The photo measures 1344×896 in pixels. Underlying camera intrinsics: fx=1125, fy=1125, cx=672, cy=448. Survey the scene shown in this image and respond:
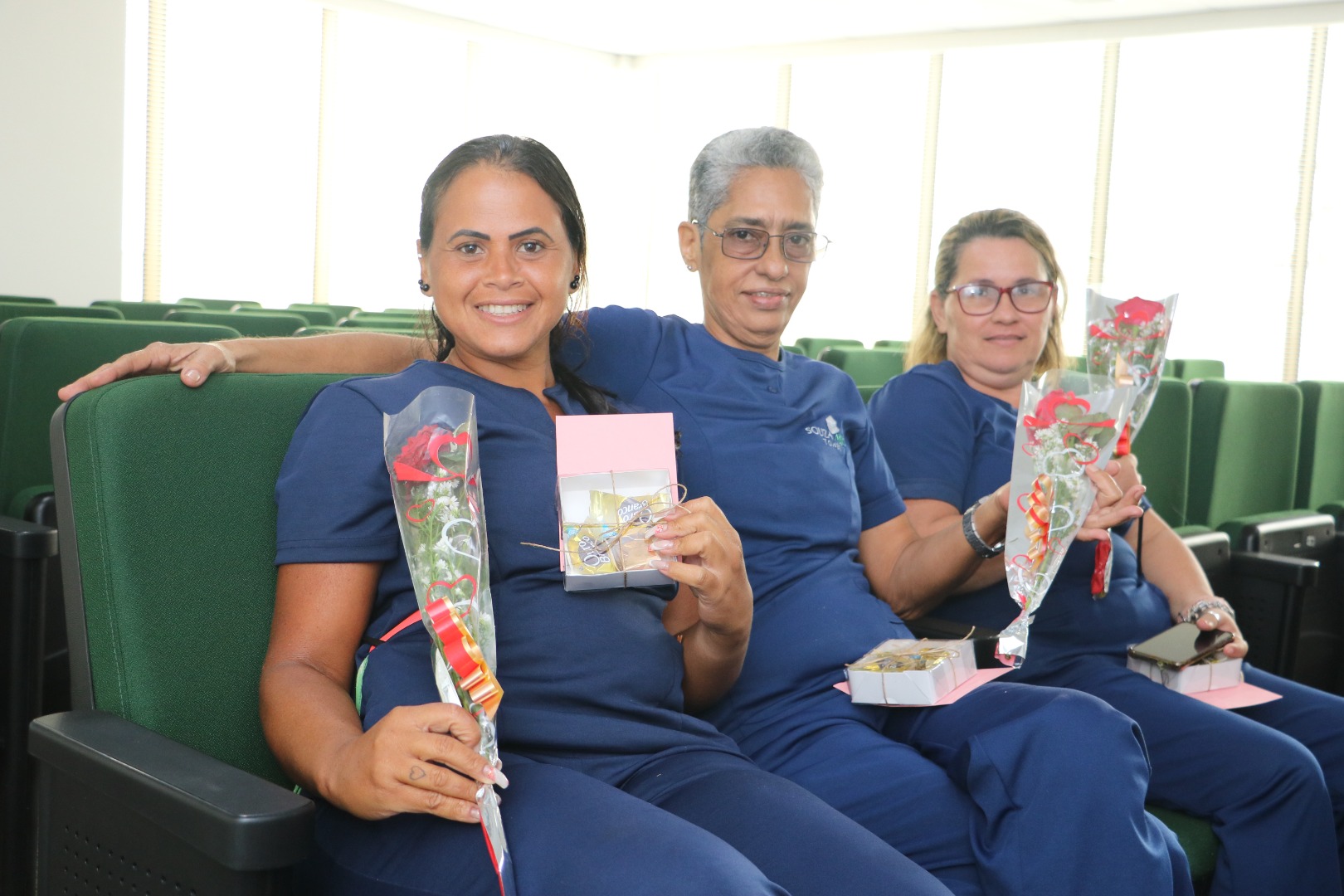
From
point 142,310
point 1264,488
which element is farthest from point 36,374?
point 1264,488

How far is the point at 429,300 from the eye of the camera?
155 cm

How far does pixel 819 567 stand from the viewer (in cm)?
174

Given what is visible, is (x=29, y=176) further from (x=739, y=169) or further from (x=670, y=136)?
(x=739, y=169)

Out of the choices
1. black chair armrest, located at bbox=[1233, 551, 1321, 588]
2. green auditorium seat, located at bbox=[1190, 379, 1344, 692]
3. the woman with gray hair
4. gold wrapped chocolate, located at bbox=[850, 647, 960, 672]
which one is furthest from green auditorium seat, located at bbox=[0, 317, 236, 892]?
green auditorium seat, located at bbox=[1190, 379, 1344, 692]

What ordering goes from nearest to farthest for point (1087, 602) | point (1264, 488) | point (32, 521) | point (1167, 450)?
point (1087, 602) → point (32, 521) → point (1167, 450) → point (1264, 488)

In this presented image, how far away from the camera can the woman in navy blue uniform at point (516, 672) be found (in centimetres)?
105

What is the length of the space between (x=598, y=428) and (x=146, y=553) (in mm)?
506

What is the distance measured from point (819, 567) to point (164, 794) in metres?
1.02

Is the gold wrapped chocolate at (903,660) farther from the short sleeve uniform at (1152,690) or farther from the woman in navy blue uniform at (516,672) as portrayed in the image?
the short sleeve uniform at (1152,690)

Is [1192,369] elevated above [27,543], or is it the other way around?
[1192,369]

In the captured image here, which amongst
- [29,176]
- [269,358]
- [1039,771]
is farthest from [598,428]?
[29,176]

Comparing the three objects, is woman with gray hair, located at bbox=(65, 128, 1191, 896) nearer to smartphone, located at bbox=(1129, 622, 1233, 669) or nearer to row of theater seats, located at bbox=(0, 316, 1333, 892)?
row of theater seats, located at bbox=(0, 316, 1333, 892)

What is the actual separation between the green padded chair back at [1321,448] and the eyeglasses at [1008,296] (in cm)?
159

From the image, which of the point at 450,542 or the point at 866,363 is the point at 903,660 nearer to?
the point at 450,542
